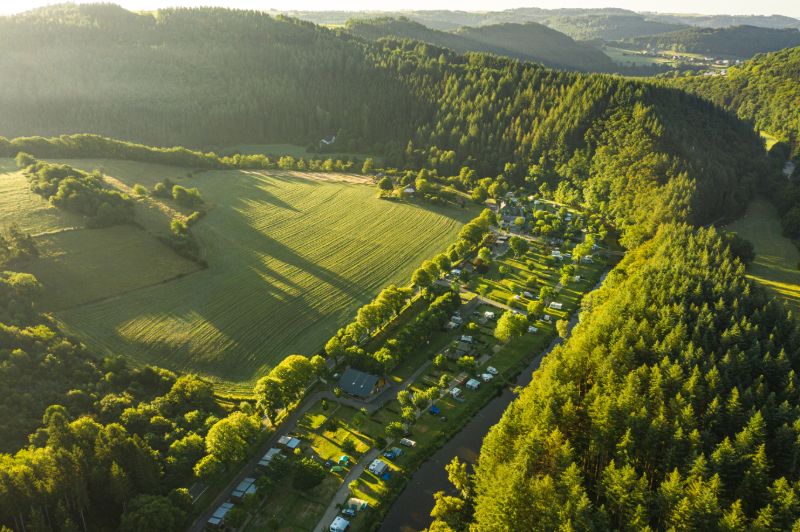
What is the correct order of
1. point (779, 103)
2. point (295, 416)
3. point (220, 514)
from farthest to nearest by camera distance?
1. point (779, 103)
2. point (295, 416)
3. point (220, 514)

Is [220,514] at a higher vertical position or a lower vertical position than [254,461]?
higher

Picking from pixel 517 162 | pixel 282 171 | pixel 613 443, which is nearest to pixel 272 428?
pixel 613 443

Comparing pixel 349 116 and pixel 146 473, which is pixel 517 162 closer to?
pixel 349 116

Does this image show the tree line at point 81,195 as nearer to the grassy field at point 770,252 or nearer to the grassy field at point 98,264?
the grassy field at point 98,264

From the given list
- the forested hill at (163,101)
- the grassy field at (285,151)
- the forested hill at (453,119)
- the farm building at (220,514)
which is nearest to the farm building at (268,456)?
the farm building at (220,514)

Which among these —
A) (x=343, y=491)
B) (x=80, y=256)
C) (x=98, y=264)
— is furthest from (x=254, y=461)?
(x=80, y=256)

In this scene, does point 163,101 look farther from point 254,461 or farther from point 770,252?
point 770,252

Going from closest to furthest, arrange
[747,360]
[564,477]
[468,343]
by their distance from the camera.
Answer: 1. [564,477]
2. [747,360]
3. [468,343]
